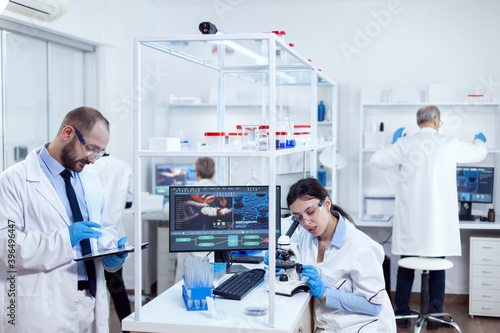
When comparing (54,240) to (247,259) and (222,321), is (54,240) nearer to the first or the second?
(222,321)

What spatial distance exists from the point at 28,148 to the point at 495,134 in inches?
152

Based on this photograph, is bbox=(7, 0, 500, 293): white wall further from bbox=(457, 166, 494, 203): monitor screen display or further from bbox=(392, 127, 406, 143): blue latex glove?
bbox=(457, 166, 494, 203): monitor screen display

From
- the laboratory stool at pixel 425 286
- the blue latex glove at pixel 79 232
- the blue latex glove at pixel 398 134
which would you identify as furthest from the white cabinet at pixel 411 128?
the blue latex glove at pixel 79 232

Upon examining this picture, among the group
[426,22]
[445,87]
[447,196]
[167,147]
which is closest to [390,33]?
[426,22]

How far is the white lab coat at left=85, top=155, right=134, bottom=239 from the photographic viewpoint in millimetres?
4094

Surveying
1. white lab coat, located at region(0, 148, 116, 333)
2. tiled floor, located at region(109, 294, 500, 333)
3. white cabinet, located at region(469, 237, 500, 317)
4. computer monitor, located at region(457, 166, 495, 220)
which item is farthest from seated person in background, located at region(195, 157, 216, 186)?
white lab coat, located at region(0, 148, 116, 333)

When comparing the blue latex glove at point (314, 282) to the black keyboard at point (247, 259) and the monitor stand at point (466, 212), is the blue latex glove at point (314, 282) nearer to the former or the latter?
the black keyboard at point (247, 259)

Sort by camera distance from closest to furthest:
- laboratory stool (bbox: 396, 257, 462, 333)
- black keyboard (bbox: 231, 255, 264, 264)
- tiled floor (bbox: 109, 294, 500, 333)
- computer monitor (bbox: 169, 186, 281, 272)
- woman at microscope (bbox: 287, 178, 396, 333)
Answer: woman at microscope (bbox: 287, 178, 396, 333) < computer monitor (bbox: 169, 186, 281, 272) < black keyboard (bbox: 231, 255, 264, 264) < laboratory stool (bbox: 396, 257, 462, 333) < tiled floor (bbox: 109, 294, 500, 333)

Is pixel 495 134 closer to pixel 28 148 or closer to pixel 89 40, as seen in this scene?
pixel 89 40

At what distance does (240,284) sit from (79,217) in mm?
754

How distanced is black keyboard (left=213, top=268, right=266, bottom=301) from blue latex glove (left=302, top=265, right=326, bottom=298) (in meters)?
0.29

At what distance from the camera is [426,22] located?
5.07 metres

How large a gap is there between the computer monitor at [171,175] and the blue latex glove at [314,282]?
Result: 128 inches

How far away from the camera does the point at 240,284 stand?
8.16ft
